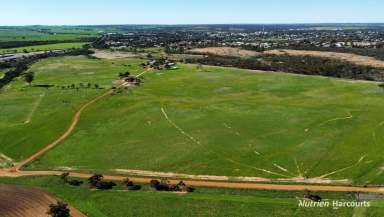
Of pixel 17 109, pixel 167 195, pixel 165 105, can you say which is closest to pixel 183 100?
pixel 165 105

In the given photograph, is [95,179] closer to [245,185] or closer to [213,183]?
[213,183]

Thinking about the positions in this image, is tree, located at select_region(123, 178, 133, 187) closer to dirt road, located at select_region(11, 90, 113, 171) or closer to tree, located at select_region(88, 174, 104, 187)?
tree, located at select_region(88, 174, 104, 187)

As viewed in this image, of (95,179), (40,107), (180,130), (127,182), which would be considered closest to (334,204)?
(127,182)

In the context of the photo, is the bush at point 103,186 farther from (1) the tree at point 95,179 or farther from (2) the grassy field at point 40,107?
(2) the grassy field at point 40,107

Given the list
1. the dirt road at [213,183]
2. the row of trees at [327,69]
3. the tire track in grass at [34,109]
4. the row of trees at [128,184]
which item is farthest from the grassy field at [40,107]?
the row of trees at [327,69]

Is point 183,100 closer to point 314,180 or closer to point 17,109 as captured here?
point 17,109

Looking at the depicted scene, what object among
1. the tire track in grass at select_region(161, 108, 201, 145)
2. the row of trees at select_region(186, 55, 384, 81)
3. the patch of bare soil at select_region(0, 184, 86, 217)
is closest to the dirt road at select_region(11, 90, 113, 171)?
the patch of bare soil at select_region(0, 184, 86, 217)

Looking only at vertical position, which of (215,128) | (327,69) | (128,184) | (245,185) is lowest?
(245,185)
